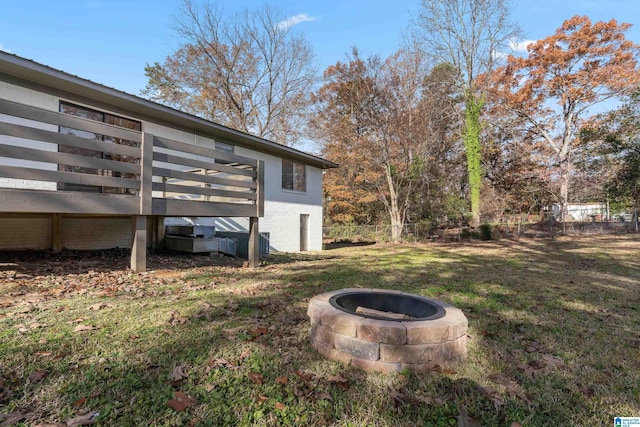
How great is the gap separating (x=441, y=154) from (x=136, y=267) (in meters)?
23.8

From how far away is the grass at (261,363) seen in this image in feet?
6.34

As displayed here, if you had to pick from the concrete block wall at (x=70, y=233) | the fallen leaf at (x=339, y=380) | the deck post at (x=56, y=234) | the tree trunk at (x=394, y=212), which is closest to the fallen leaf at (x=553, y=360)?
the fallen leaf at (x=339, y=380)

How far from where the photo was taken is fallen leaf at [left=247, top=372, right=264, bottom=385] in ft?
7.40

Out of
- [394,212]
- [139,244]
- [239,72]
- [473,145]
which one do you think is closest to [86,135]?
[139,244]

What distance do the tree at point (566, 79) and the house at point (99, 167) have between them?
71.0ft

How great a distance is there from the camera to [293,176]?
1331cm

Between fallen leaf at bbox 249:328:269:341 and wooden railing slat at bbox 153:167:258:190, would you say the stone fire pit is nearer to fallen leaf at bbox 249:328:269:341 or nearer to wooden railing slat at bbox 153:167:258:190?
fallen leaf at bbox 249:328:269:341

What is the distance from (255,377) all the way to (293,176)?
1136 cm

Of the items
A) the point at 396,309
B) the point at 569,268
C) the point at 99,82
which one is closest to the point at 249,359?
the point at 396,309

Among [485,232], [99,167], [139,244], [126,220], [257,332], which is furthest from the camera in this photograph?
[485,232]

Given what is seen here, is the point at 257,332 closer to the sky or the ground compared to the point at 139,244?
closer to the ground

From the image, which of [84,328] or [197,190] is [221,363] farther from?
[197,190]

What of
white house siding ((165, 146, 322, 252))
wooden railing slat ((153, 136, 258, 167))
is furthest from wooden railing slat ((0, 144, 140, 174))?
white house siding ((165, 146, 322, 252))

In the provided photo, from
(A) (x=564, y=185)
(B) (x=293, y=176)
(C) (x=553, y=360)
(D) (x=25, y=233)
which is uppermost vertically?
(A) (x=564, y=185)
